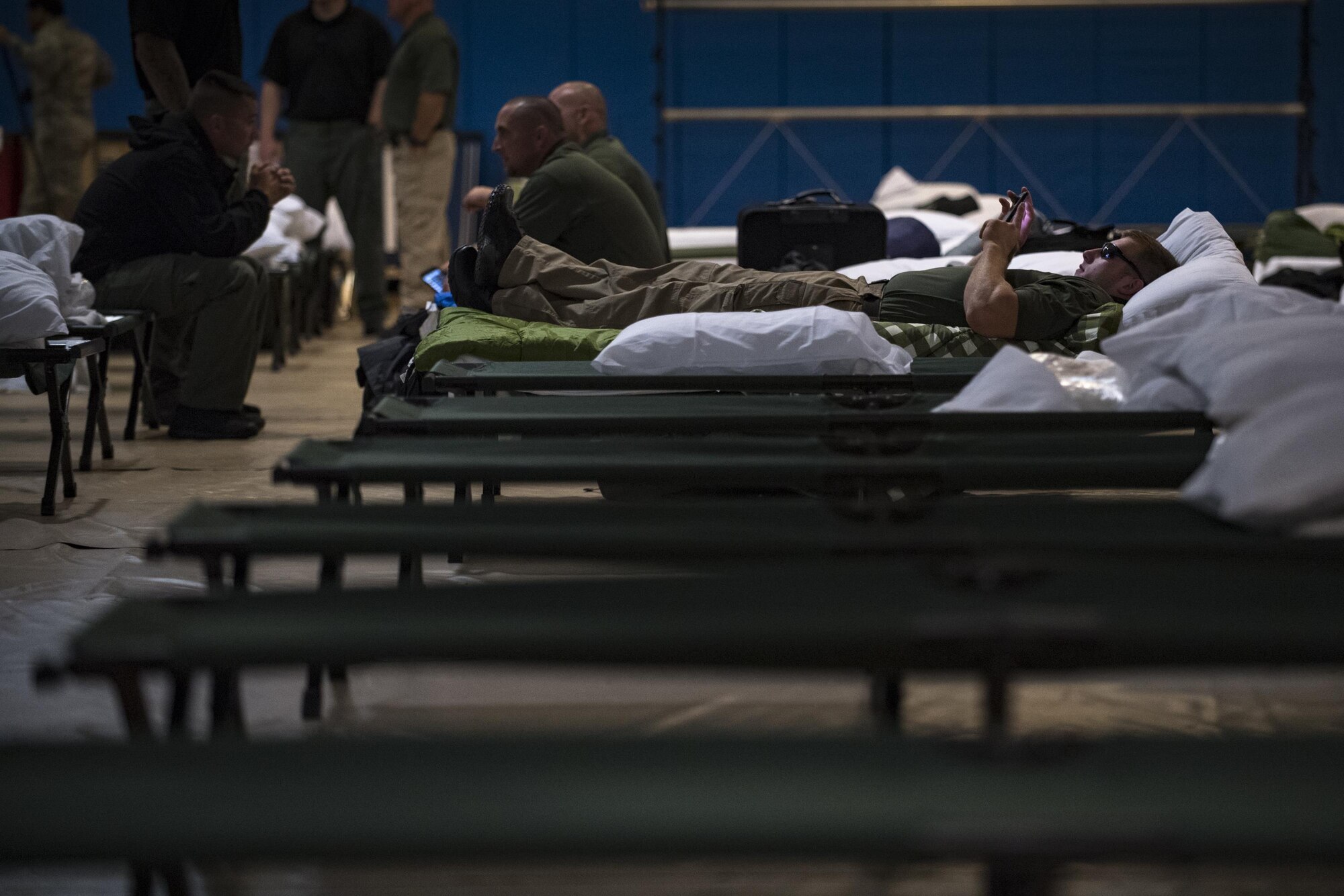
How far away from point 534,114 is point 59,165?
472 cm

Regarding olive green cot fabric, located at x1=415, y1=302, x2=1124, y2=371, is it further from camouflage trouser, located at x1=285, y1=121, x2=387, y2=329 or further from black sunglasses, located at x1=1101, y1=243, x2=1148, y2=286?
camouflage trouser, located at x1=285, y1=121, x2=387, y2=329

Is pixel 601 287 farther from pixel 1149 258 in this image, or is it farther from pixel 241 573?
pixel 241 573

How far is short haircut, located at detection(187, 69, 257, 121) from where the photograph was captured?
3.74 metres

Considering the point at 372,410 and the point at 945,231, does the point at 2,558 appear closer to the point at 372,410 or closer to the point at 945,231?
the point at 372,410

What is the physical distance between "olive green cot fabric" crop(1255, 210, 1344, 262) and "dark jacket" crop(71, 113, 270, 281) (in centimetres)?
392

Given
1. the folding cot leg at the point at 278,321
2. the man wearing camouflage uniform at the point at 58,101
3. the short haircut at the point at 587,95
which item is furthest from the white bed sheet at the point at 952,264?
the man wearing camouflage uniform at the point at 58,101

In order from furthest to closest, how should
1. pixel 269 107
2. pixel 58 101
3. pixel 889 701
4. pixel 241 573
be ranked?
pixel 58 101
pixel 269 107
pixel 889 701
pixel 241 573

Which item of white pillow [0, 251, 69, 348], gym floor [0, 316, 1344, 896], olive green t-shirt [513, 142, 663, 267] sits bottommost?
gym floor [0, 316, 1344, 896]

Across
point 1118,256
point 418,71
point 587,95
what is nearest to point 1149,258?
point 1118,256

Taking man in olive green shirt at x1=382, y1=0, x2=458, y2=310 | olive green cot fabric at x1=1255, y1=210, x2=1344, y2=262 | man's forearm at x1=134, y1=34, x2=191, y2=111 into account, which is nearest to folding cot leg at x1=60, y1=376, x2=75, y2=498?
man's forearm at x1=134, y1=34, x2=191, y2=111

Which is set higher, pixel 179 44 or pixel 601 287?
pixel 179 44

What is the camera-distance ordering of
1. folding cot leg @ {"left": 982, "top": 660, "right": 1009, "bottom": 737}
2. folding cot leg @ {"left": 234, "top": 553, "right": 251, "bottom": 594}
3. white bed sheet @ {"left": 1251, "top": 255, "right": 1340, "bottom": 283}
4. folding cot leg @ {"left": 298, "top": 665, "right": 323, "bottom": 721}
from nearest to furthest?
folding cot leg @ {"left": 982, "top": 660, "right": 1009, "bottom": 737}
folding cot leg @ {"left": 234, "top": 553, "right": 251, "bottom": 594}
folding cot leg @ {"left": 298, "top": 665, "right": 323, "bottom": 721}
white bed sheet @ {"left": 1251, "top": 255, "right": 1340, "bottom": 283}

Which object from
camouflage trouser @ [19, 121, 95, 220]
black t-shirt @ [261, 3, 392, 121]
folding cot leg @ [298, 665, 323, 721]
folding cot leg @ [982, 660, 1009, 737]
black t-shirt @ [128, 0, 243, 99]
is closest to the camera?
folding cot leg @ [982, 660, 1009, 737]

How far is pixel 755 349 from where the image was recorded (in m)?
2.47
